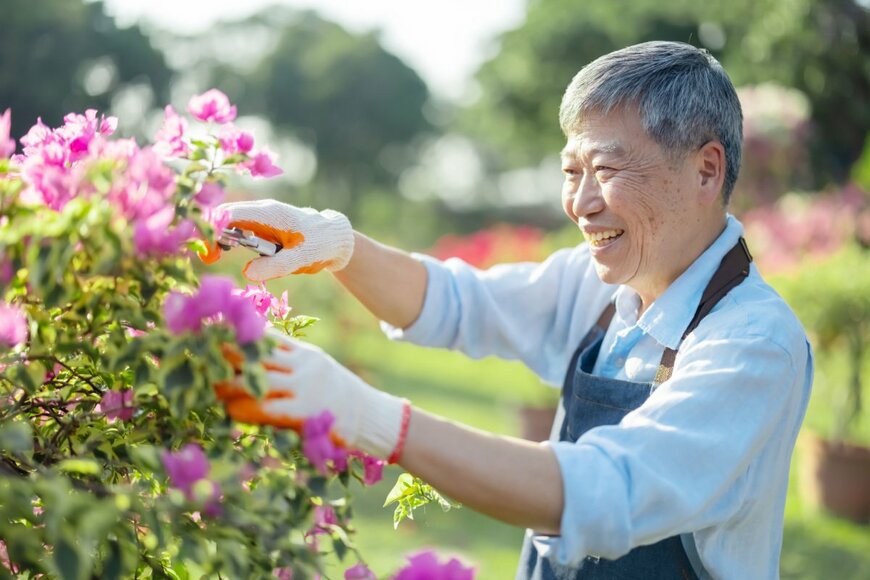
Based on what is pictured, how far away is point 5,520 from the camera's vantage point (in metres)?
1.17

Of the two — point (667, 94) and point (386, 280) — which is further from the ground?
point (667, 94)

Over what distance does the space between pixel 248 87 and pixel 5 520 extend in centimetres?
4005

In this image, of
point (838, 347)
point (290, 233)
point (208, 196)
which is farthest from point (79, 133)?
point (838, 347)

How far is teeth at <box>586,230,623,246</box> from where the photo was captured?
1821 millimetres

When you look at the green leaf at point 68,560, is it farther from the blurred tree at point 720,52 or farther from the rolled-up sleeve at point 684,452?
the blurred tree at point 720,52

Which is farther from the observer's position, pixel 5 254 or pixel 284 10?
pixel 284 10

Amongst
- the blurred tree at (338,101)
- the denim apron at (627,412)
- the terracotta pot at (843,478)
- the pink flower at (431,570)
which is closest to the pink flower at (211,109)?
the pink flower at (431,570)

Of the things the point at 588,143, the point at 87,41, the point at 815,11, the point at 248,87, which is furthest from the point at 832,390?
the point at 248,87

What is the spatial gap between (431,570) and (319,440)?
21 cm

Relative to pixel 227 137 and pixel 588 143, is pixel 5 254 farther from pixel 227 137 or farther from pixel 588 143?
pixel 588 143

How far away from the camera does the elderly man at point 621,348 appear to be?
1.32 meters

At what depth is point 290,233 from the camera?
193 centimetres

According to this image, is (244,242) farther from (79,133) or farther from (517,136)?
(517,136)

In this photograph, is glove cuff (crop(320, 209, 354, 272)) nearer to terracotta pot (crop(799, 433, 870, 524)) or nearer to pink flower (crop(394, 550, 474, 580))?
pink flower (crop(394, 550, 474, 580))
